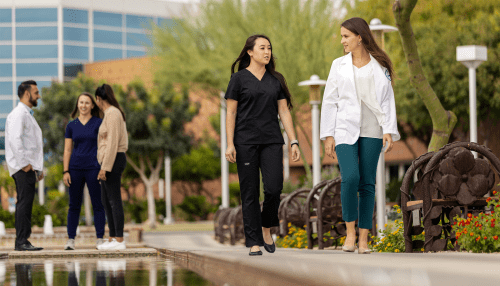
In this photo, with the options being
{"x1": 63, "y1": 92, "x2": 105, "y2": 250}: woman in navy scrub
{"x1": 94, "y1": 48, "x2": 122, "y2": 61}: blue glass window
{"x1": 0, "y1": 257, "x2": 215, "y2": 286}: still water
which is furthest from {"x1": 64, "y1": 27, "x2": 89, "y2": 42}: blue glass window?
{"x1": 0, "y1": 257, "x2": 215, "y2": 286}: still water

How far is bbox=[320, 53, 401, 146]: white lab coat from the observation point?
229 inches

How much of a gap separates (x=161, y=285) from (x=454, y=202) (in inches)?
110

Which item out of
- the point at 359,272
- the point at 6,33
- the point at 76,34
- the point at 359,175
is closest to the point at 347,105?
the point at 359,175

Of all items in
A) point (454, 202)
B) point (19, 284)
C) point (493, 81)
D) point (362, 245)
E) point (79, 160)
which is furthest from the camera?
point (493, 81)

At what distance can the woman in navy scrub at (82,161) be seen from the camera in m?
A: 8.77

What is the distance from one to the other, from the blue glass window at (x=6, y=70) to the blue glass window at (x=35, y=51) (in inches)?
35.8

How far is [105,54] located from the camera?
52875 millimetres

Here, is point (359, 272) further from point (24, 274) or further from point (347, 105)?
point (24, 274)

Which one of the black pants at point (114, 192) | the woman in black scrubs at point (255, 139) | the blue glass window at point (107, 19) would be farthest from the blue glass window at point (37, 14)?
the woman in black scrubs at point (255, 139)

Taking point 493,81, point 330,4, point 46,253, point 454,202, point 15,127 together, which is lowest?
point 46,253

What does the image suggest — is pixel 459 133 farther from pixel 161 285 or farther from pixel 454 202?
pixel 161 285

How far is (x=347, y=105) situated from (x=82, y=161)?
13.0 ft

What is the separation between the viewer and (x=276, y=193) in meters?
5.91

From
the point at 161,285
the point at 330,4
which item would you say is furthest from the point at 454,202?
the point at 330,4
